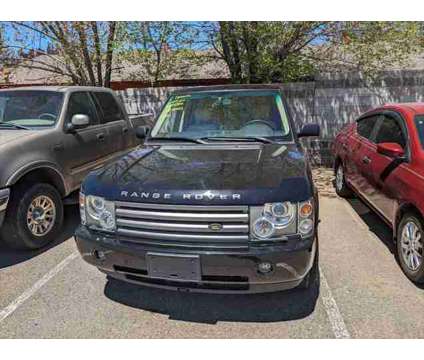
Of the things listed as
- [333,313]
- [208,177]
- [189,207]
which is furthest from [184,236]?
[333,313]

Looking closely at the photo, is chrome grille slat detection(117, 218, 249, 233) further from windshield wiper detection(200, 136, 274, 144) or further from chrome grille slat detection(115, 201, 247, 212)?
windshield wiper detection(200, 136, 274, 144)

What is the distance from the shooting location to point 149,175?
271 cm

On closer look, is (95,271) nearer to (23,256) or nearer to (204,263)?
(23,256)

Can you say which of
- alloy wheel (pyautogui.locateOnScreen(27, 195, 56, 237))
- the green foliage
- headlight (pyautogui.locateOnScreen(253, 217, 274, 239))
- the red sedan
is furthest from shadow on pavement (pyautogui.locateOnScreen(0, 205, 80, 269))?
the green foliage

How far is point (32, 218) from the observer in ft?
13.0

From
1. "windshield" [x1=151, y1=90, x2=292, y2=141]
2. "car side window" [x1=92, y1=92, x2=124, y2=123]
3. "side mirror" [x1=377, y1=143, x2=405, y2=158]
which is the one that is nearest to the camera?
"side mirror" [x1=377, y1=143, x2=405, y2=158]

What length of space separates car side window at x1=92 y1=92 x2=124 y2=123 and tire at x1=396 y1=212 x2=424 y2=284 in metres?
4.52

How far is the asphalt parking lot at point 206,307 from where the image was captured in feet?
8.63

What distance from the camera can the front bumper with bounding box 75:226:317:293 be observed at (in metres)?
2.32

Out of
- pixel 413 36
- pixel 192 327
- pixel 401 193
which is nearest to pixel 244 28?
pixel 413 36

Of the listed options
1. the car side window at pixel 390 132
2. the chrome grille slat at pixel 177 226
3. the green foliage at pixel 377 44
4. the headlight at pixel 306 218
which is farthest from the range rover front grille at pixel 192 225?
the green foliage at pixel 377 44

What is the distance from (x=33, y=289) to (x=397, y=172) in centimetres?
377

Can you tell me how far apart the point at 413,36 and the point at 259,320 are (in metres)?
7.82

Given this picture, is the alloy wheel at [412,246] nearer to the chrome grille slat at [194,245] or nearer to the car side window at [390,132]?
the car side window at [390,132]
